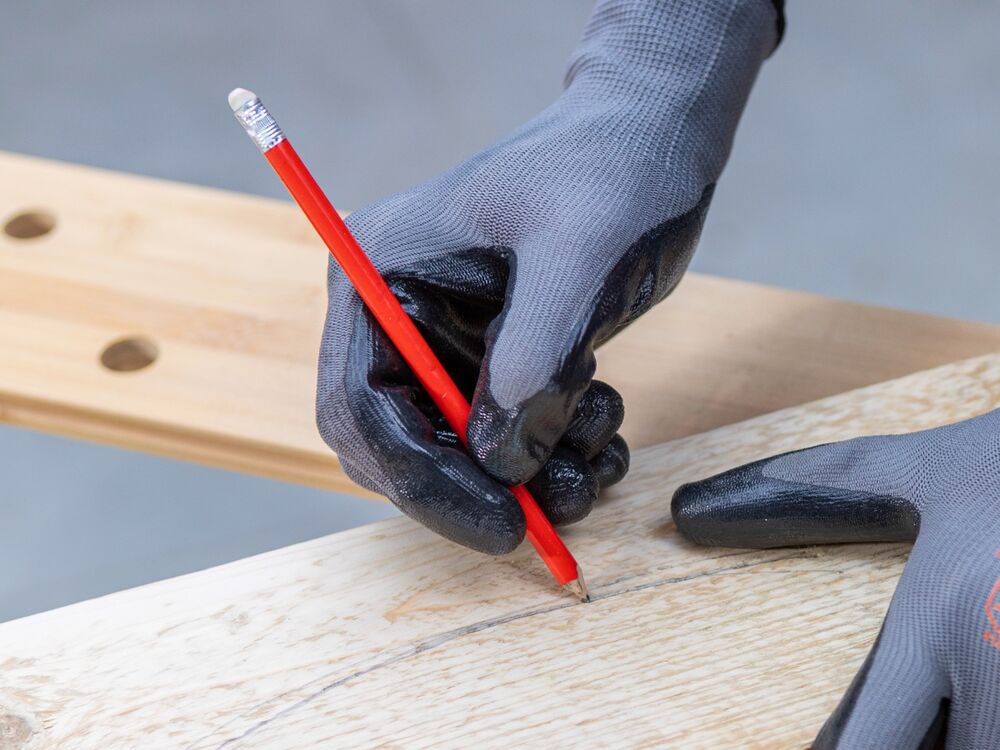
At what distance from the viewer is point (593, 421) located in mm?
1106

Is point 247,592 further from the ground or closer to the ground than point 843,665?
further from the ground

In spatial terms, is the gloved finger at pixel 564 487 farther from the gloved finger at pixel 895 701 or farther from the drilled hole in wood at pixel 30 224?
the drilled hole in wood at pixel 30 224

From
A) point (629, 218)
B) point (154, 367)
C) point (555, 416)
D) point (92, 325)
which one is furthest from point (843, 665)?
point (92, 325)

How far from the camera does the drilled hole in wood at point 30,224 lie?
160cm

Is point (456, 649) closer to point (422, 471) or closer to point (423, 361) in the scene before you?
point (422, 471)

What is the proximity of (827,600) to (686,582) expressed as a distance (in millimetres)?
130

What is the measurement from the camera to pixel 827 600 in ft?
3.41

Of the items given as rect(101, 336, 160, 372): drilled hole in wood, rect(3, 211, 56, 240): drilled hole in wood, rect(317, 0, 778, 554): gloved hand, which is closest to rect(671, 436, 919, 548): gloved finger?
rect(317, 0, 778, 554): gloved hand

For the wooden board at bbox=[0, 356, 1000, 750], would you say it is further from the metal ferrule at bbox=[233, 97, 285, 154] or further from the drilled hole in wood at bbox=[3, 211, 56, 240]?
the drilled hole in wood at bbox=[3, 211, 56, 240]

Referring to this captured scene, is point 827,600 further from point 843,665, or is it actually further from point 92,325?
point 92,325

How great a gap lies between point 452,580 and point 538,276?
1.01 feet

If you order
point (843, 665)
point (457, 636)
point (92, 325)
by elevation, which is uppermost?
point (92, 325)

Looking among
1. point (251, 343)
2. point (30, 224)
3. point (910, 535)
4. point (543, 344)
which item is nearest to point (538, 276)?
point (543, 344)

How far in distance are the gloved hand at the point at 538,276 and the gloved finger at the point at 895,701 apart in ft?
1.01
